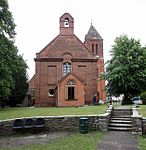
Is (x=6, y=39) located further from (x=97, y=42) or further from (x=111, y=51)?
(x=97, y=42)

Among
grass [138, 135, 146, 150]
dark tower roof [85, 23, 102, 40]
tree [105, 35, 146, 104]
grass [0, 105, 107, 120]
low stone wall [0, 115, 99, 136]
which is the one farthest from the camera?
dark tower roof [85, 23, 102, 40]

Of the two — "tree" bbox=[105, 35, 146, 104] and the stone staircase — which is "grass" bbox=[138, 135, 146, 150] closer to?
the stone staircase

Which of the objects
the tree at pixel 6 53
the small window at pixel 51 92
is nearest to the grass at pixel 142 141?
the tree at pixel 6 53

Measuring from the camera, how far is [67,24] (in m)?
48.7

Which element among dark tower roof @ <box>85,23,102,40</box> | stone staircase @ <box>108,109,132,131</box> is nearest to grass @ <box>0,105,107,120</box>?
stone staircase @ <box>108,109,132,131</box>

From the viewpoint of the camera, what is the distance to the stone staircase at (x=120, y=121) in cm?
1774

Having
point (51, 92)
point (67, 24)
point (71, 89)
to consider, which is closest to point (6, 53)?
point (71, 89)

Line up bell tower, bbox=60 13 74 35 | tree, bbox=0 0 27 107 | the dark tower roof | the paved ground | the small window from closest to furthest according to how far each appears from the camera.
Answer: the paved ground → tree, bbox=0 0 27 107 → the small window → bell tower, bbox=60 13 74 35 → the dark tower roof

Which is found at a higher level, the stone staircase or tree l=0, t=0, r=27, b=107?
tree l=0, t=0, r=27, b=107

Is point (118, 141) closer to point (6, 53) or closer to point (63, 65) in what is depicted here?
point (6, 53)

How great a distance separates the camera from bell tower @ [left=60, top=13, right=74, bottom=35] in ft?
159

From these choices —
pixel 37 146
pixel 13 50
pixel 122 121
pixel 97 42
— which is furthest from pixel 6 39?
pixel 97 42

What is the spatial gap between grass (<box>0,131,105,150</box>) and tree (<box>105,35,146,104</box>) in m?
23.1

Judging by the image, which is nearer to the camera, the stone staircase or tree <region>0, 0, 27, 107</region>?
the stone staircase
